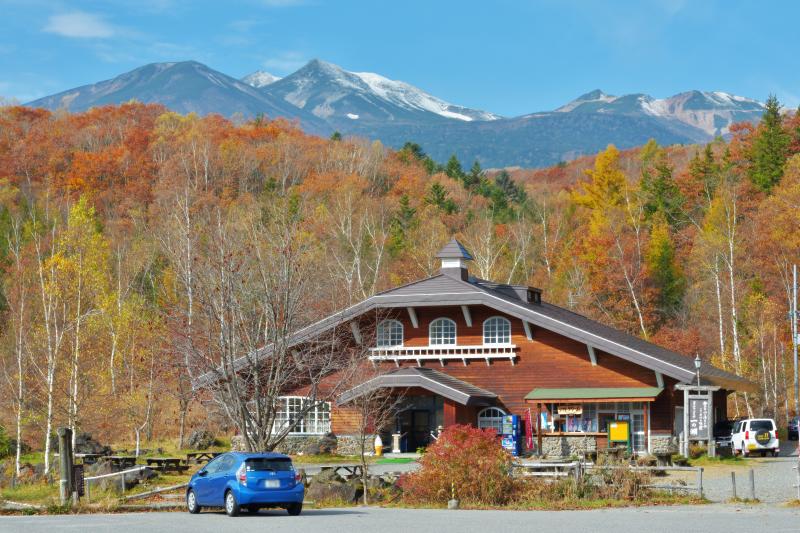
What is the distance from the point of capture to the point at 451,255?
148ft

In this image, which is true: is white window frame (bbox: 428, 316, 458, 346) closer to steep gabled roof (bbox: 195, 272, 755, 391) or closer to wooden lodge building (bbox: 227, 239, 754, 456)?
wooden lodge building (bbox: 227, 239, 754, 456)

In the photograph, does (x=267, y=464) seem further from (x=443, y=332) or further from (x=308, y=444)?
(x=443, y=332)

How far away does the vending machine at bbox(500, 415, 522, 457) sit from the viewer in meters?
40.1

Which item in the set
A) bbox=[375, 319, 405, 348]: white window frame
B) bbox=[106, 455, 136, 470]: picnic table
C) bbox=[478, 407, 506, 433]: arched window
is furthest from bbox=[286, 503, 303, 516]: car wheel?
bbox=[375, 319, 405, 348]: white window frame

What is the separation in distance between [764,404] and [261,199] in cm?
4483

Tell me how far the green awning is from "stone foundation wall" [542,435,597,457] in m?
1.65

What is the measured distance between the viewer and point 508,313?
41.0 meters

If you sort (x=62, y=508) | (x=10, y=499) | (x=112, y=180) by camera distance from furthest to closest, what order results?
(x=112, y=180) → (x=10, y=499) → (x=62, y=508)

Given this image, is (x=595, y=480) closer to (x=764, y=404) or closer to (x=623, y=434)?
(x=623, y=434)

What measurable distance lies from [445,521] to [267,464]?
164 inches

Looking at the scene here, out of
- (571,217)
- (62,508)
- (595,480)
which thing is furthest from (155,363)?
(571,217)

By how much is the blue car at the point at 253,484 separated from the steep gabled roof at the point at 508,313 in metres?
15.6

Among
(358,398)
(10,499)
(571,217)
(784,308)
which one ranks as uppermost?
(571,217)

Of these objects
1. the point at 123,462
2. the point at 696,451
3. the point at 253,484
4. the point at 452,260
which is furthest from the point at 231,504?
the point at 452,260
